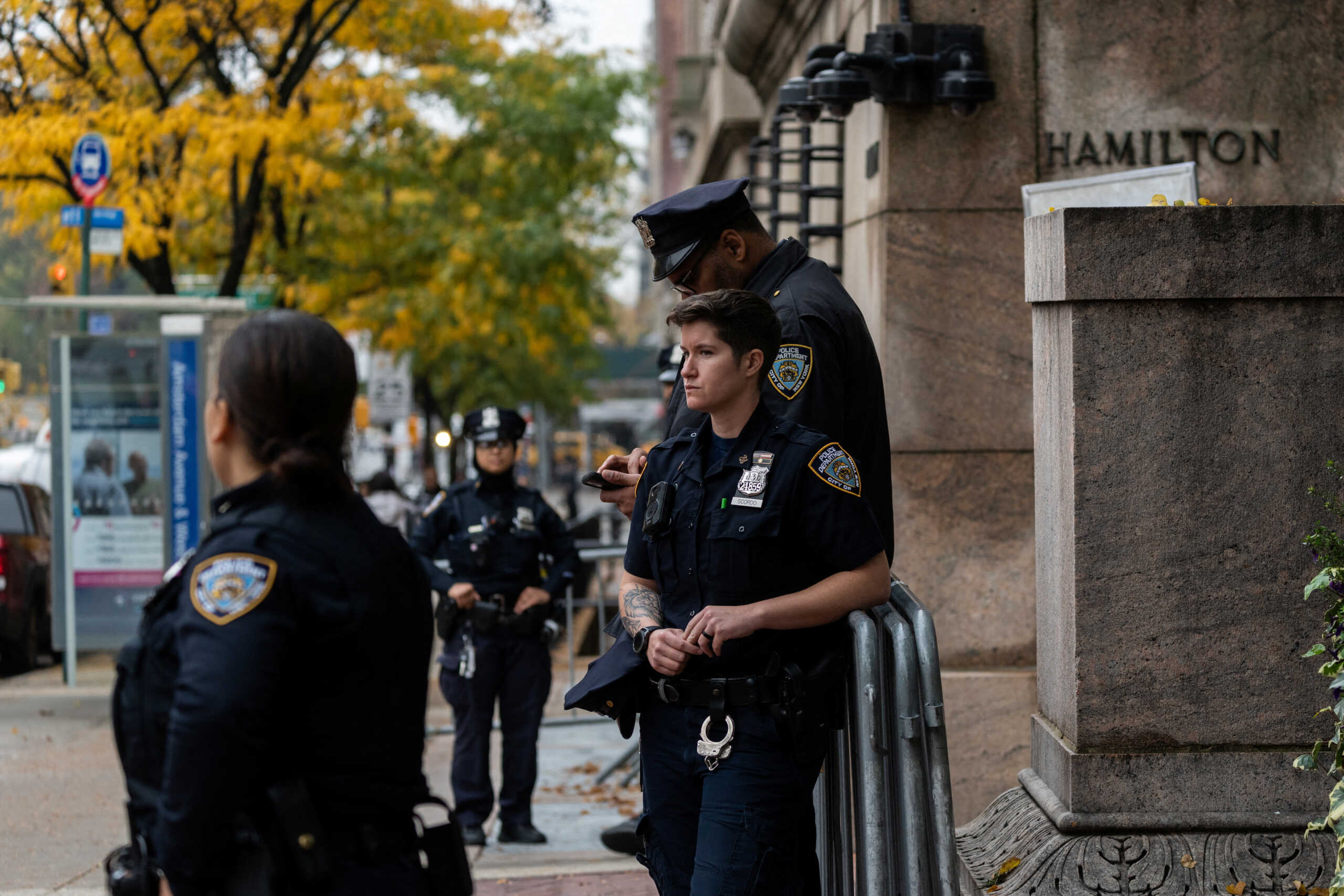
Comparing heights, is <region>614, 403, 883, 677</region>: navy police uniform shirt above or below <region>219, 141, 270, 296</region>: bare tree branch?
below

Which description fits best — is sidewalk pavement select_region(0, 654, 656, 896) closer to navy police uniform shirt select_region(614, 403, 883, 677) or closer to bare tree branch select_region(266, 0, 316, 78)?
navy police uniform shirt select_region(614, 403, 883, 677)

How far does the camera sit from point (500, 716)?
7.73 metres

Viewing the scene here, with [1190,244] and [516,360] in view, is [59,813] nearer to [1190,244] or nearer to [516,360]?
[1190,244]

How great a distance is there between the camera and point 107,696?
39.4 feet

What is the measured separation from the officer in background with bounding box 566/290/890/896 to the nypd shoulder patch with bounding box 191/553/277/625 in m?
1.31

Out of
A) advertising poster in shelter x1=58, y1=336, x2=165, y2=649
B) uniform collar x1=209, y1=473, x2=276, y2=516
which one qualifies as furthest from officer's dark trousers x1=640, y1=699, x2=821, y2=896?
advertising poster in shelter x1=58, y1=336, x2=165, y2=649

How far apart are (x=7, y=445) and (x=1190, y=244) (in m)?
25.8

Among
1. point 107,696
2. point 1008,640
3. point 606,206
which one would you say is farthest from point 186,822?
point 606,206

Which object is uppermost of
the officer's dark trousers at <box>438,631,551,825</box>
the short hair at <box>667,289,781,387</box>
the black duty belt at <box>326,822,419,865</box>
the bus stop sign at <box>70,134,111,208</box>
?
the bus stop sign at <box>70,134,111,208</box>

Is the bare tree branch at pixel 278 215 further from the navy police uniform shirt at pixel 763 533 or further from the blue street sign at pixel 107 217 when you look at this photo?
the navy police uniform shirt at pixel 763 533

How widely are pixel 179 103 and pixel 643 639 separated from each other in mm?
13491

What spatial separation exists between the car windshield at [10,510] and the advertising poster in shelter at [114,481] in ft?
8.67

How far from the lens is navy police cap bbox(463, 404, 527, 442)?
7.82 m

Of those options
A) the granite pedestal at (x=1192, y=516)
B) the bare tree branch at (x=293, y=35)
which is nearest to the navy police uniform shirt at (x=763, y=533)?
the granite pedestal at (x=1192, y=516)
